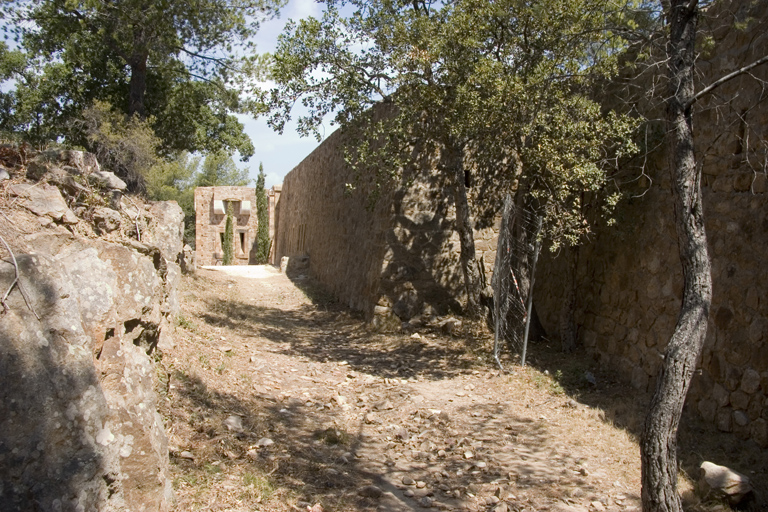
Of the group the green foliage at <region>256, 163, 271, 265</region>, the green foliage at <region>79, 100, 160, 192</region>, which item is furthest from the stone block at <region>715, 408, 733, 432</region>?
the green foliage at <region>256, 163, 271, 265</region>

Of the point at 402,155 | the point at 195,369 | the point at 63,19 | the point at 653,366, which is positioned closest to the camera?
the point at 195,369

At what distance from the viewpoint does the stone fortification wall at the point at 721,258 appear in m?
5.09

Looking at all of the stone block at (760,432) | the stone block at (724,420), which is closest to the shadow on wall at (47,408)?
the stone block at (760,432)

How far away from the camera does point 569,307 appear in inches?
314

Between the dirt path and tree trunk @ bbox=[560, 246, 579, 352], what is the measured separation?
0.97 metres

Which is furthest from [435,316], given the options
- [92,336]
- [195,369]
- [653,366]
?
[92,336]

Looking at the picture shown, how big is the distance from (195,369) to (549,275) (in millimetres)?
5502

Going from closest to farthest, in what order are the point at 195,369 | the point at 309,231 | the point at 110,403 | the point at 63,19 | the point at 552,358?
the point at 110,403 → the point at 195,369 → the point at 552,358 → the point at 63,19 → the point at 309,231

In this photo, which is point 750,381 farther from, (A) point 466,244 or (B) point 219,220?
(B) point 219,220

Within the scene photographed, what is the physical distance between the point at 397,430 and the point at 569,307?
3475mm

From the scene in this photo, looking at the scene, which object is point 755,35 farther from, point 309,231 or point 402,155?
point 309,231

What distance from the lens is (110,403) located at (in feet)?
10.0

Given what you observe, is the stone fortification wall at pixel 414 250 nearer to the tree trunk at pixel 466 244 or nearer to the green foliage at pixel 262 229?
the tree trunk at pixel 466 244

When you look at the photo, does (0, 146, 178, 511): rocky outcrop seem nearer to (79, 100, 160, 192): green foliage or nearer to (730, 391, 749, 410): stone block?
(730, 391, 749, 410): stone block
